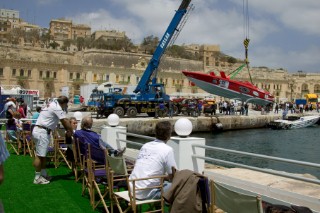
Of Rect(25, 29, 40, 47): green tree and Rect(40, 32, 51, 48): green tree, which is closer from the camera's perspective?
Rect(25, 29, 40, 47): green tree

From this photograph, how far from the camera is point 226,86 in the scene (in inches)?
1380

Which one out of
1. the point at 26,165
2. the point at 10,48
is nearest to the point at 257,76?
the point at 10,48

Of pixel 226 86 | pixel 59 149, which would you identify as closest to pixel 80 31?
pixel 226 86

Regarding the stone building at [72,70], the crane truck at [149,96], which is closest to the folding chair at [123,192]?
the crane truck at [149,96]

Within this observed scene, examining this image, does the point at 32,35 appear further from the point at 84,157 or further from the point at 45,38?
the point at 84,157

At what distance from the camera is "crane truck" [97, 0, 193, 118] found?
27.1 meters

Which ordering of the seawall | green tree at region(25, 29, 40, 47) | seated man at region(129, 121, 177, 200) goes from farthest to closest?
1. green tree at region(25, 29, 40, 47)
2. the seawall
3. seated man at region(129, 121, 177, 200)

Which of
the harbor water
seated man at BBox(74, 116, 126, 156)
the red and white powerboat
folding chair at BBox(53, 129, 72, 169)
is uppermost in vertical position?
the red and white powerboat

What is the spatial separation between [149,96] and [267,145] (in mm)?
9551

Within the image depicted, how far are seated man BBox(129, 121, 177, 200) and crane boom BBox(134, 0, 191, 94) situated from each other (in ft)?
76.7

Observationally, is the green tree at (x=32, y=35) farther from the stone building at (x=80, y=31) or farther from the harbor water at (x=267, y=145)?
the harbor water at (x=267, y=145)

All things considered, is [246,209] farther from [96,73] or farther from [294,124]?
[96,73]

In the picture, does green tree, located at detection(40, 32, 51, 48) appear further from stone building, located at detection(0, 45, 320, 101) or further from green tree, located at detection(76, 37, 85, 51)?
stone building, located at detection(0, 45, 320, 101)

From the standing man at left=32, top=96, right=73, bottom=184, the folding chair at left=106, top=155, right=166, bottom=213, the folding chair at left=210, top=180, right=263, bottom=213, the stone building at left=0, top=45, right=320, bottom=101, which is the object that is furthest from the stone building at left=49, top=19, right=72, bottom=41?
the folding chair at left=210, top=180, right=263, bottom=213
